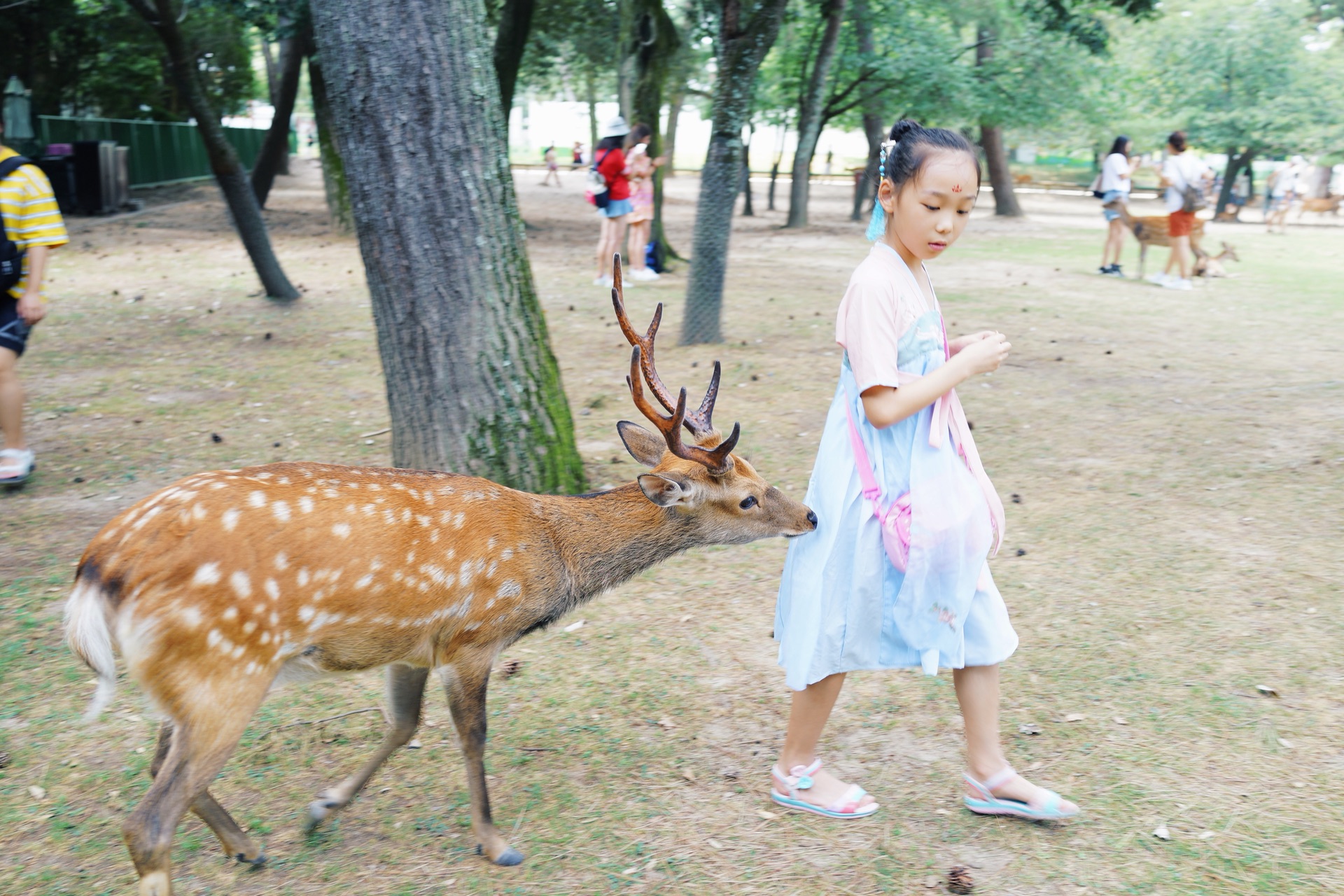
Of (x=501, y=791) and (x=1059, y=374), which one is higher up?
(x=1059, y=374)

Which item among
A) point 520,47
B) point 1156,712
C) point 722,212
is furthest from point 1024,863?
point 520,47

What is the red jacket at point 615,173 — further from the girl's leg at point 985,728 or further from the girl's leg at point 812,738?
the girl's leg at point 985,728

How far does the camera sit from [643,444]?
149 inches

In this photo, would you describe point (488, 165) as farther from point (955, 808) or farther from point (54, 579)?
point (955, 808)

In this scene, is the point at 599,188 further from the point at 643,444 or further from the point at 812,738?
the point at 812,738

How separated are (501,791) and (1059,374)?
24.1ft

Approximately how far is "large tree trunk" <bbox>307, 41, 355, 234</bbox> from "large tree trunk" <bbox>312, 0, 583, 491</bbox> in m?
12.2

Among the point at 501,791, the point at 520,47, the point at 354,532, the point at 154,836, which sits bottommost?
the point at 501,791

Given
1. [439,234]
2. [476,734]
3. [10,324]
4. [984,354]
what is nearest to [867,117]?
[439,234]

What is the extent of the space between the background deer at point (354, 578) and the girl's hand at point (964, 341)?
2.35 ft

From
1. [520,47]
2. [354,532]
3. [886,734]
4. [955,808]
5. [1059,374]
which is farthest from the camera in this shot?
[520,47]

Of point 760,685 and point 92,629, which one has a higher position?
point 92,629

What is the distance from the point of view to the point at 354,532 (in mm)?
3037

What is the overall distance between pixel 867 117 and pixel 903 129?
2124 cm
